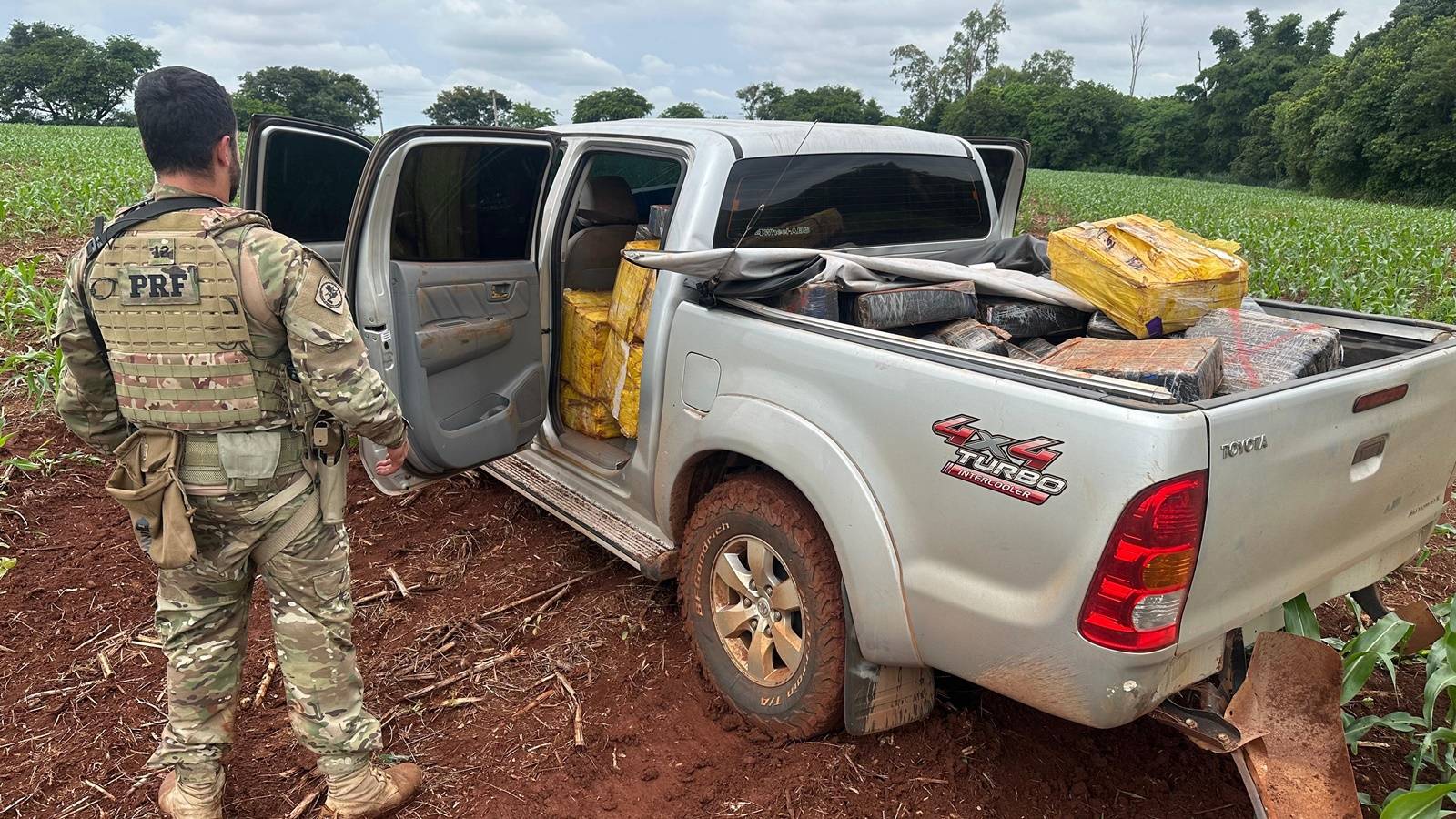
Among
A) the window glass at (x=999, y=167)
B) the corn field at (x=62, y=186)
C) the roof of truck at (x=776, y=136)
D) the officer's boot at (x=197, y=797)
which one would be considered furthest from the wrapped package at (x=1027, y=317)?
the corn field at (x=62, y=186)

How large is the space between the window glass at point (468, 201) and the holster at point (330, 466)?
115 cm

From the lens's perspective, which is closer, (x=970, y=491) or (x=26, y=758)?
(x=970, y=491)

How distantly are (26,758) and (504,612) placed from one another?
5.60 feet

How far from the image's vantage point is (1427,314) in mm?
7938

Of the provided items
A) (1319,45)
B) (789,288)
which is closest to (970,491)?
(789,288)

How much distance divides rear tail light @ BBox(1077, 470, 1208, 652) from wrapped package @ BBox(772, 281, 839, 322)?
1.45m

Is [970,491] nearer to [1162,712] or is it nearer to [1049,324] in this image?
[1162,712]

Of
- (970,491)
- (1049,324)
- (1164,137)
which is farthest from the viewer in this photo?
(1164,137)

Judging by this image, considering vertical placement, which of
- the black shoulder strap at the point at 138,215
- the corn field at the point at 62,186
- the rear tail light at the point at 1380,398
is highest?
the black shoulder strap at the point at 138,215

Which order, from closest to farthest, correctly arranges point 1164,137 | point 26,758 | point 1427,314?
point 26,758
point 1427,314
point 1164,137

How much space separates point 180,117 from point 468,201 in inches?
58.2

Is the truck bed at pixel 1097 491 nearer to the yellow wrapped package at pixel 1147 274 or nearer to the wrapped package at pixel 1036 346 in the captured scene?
the yellow wrapped package at pixel 1147 274

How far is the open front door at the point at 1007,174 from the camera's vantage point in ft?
15.9

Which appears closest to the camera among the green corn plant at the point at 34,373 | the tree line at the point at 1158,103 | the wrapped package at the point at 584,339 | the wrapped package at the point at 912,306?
the wrapped package at the point at 912,306
